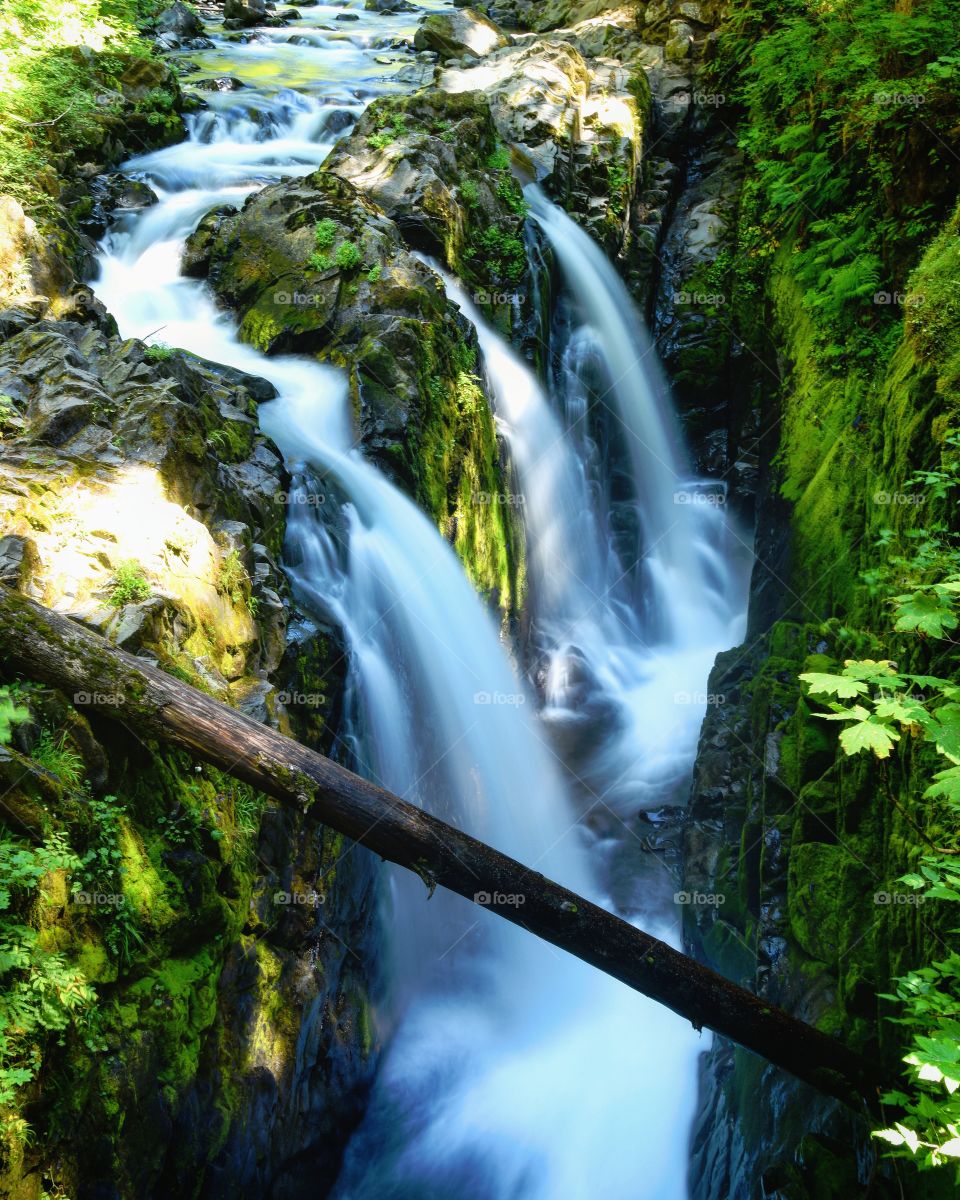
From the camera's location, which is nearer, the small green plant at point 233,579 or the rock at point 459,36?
the small green plant at point 233,579

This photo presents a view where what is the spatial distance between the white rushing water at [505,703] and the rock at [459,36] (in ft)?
18.5

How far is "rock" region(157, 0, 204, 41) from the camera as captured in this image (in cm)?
1755

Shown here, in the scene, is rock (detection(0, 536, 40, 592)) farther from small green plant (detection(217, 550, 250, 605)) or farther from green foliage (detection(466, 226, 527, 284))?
green foliage (detection(466, 226, 527, 284))

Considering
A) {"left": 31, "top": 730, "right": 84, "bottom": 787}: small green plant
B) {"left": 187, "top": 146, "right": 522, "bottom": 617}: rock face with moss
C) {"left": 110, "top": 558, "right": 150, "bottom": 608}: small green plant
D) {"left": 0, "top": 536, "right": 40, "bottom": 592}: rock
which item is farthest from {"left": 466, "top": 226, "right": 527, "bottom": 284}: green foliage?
{"left": 31, "top": 730, "right": 84, "bottom": 787}: small green plant

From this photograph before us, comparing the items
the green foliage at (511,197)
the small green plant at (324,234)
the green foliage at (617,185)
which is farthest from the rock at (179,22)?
the small green plant at (324,234)

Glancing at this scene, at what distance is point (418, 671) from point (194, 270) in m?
5.68

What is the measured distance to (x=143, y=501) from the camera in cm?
502

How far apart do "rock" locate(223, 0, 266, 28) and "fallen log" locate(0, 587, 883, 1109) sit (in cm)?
2085

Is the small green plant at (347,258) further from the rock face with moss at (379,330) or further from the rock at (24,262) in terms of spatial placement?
the rock at (24,262)

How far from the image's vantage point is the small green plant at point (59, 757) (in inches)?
137

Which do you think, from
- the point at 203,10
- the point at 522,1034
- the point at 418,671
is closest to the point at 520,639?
the point at 418,671

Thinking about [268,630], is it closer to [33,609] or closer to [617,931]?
[33,609]

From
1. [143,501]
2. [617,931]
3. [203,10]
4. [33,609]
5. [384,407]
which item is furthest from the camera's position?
[203,10]

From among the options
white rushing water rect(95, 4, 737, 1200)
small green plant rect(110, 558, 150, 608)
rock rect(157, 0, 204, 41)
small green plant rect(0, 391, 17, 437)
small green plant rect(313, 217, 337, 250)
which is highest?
rock rect(157, 0, 204, 41)
